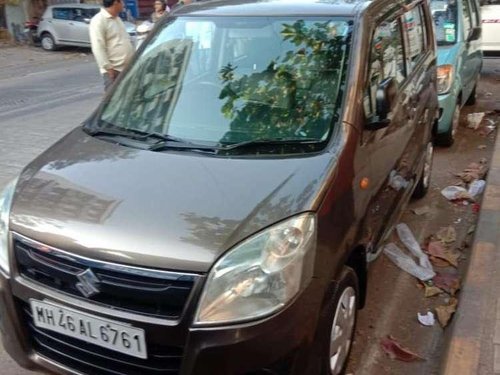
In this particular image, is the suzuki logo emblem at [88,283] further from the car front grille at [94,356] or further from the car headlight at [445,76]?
the car headlight at [445,76]

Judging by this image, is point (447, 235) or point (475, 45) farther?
point (475, 45)

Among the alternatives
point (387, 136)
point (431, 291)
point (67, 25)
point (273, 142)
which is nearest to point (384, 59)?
point (387, 136)

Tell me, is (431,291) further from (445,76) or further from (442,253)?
(445,76)

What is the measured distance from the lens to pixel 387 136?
3412 mm

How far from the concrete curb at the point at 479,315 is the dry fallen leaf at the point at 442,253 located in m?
0.23

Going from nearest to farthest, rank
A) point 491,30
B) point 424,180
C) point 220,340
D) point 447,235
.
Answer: point 220,340 < point 447,235 < point 424,180 < point 491,30

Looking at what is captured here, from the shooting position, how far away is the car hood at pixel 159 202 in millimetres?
2248

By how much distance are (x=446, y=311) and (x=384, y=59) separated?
1587mm

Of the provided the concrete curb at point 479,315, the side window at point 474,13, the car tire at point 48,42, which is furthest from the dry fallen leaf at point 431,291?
the car tire at point 48,42

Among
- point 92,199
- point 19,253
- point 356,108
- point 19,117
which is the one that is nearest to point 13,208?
point 19,253

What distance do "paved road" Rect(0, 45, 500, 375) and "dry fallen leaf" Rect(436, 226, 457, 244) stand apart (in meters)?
0.09

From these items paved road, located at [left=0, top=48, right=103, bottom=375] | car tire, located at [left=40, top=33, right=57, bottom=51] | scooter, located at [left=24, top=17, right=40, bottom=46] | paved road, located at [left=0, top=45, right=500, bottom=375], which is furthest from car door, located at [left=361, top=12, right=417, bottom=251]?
scooter, located at [left=24, top=17, right=40, bottom=46]

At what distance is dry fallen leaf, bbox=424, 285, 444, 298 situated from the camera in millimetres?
3908

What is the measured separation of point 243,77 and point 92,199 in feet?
3.89
